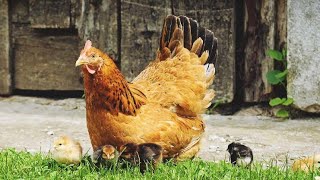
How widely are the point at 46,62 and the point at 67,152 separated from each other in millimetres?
3613

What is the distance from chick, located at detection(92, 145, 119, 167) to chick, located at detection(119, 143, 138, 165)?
60mm

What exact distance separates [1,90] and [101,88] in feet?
12.3

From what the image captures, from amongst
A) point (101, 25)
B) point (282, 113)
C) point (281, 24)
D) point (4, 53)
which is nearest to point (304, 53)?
point (281, 24)

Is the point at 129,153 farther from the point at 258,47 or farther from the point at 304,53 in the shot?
the point at 258,47

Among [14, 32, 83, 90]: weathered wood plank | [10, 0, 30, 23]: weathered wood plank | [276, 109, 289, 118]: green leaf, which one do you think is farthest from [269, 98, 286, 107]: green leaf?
[10, 0, 30, 23]: weathered wood plank

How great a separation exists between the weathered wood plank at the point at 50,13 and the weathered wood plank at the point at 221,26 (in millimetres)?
1181

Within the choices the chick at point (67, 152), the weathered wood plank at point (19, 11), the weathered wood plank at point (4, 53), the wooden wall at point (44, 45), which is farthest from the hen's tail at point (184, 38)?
the weathered wood plank at point (4, 53)

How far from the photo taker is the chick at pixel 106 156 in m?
5.24

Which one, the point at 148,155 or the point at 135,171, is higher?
the point at 148,155

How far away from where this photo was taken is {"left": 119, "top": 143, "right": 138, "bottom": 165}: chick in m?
5.31

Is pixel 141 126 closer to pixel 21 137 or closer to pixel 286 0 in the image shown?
pixel 21 137

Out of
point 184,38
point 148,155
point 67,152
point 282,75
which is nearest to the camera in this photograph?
point 148,155

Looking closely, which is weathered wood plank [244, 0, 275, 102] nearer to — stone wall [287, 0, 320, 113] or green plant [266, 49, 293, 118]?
green plant [266, 49, 293, 118]

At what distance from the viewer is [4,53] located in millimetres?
8969
